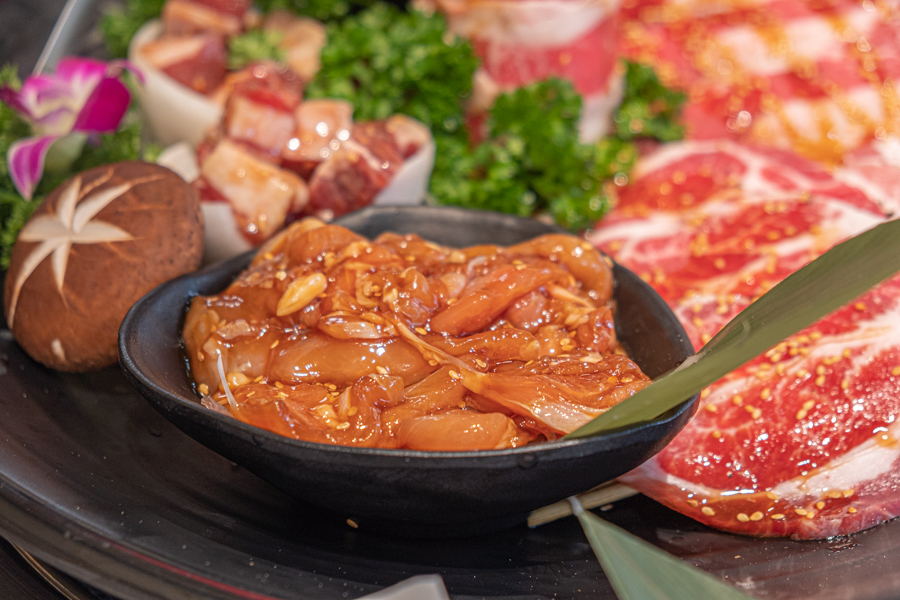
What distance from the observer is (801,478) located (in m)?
1.63

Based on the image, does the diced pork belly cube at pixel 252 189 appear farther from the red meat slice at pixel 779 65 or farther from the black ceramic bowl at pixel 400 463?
the red meat slice at pixel 779 65

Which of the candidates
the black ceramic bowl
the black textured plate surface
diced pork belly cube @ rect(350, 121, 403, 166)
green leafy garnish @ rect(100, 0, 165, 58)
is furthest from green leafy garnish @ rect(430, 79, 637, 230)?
green leafy garnish @ rect(100, 0, 165, 58)

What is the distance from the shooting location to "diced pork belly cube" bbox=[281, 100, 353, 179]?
2395 mm

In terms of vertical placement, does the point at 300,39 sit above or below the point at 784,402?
above

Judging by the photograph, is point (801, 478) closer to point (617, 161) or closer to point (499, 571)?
point (499, 571)

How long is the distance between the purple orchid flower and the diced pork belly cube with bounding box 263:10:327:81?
85 cm

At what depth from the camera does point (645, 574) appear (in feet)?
3.81

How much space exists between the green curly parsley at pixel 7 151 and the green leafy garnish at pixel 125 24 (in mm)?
854

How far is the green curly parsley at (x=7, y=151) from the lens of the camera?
2.27m

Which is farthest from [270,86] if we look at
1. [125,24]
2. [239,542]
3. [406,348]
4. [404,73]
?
[239,542]

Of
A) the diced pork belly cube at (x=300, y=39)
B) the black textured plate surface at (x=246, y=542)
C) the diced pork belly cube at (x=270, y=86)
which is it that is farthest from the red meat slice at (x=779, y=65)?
the black textured plate surface at (x=246, y=542)

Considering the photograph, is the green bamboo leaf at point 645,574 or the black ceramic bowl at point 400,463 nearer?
the green bamboo leaf at point 645,574

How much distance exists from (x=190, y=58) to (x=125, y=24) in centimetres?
73

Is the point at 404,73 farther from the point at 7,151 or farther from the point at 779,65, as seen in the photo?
the point at 779,65
